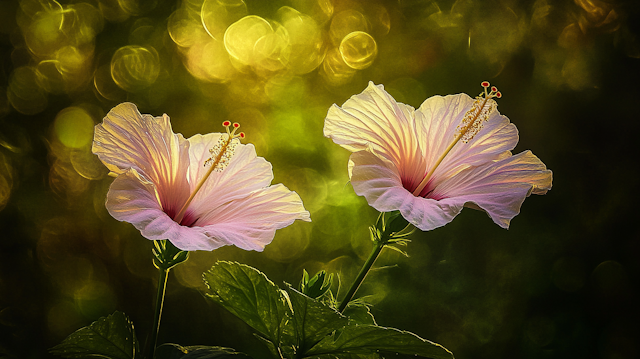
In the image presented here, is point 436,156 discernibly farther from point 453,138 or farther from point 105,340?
point 105,340

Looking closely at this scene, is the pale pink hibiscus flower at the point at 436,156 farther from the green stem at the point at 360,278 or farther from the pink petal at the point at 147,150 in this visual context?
the pink petal at the point at 147,150

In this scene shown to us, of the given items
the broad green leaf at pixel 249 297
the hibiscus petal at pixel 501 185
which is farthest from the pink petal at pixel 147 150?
the hibiscus petal at pixel 501 185

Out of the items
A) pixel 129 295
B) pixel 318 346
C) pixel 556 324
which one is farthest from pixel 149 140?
pixel 556 324

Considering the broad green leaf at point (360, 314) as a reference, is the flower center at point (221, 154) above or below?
above

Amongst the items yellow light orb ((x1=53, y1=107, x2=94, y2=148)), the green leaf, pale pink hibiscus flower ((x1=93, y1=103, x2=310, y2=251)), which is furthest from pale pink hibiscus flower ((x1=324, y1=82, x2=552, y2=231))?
yellow light orb ((x1=53, y1=107, x2=94, y2=148))

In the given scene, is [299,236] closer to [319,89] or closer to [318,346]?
[319,89]

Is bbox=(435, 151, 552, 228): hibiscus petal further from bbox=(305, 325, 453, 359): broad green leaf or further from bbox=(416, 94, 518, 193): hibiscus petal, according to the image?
bbox=(305, 325, 453, 359): broad green leaf

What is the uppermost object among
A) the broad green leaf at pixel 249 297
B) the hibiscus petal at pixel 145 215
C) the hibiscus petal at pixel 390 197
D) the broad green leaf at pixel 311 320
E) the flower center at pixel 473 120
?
the flower center at pixel 473 120
